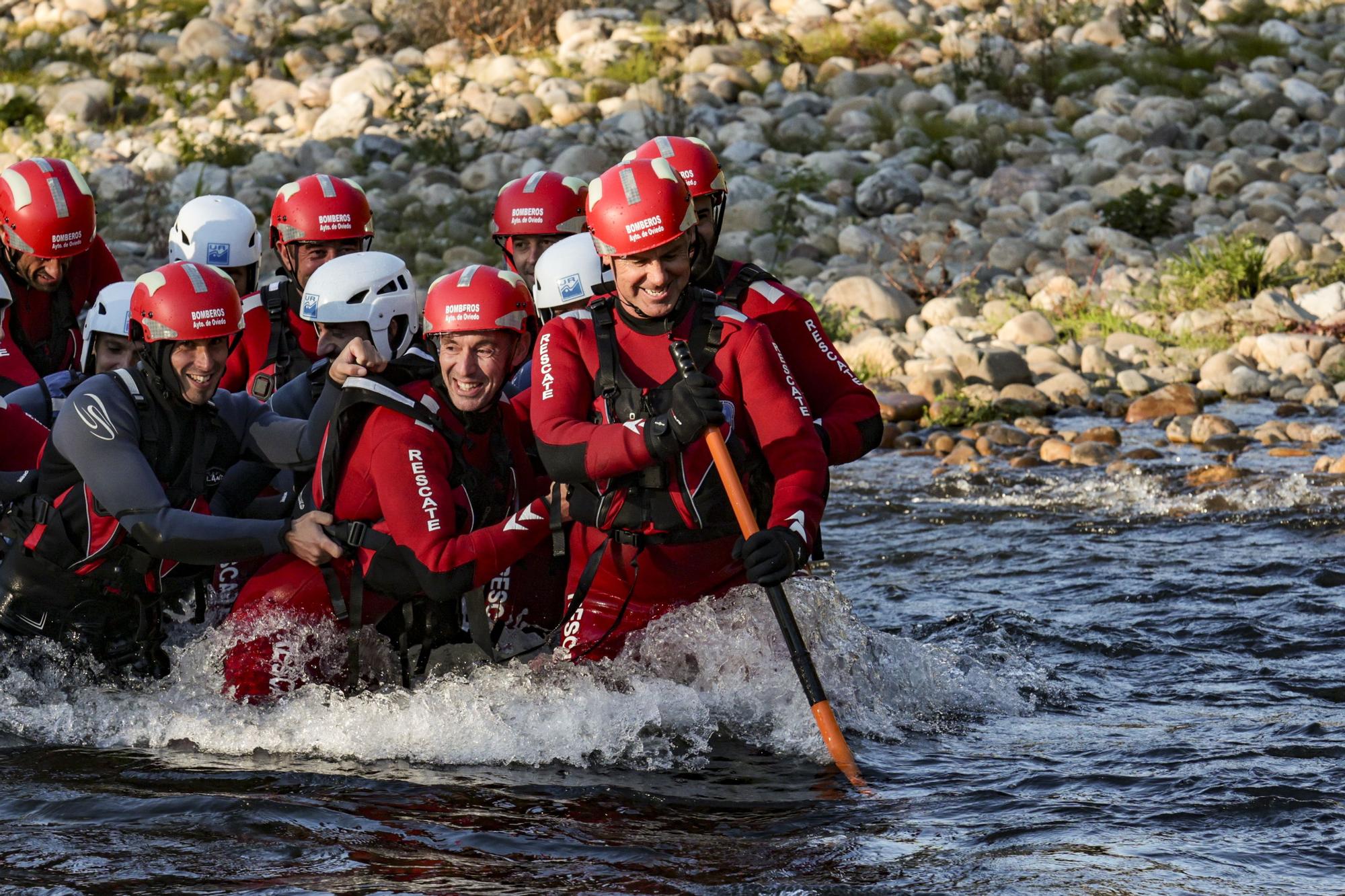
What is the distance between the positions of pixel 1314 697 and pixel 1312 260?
30.0 feet

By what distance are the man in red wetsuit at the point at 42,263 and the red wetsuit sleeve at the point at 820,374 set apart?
11.6ft

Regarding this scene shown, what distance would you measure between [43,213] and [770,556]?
14.1 ft

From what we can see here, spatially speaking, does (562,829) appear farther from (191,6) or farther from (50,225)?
(191,6)

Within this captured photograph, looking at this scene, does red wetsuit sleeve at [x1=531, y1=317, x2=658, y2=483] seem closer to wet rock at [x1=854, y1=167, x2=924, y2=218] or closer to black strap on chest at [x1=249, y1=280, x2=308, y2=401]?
black strap on chest at [x1=249, y1=280, x2=308, y2=401]

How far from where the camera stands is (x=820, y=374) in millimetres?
6359

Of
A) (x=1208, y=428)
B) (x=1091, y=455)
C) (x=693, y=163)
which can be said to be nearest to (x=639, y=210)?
(x=693, y=163)

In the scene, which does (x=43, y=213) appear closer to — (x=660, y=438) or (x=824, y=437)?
(x=660, y=438)

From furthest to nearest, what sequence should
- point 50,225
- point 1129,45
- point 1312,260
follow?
point 1129,45
point 1312,260
point 50,225

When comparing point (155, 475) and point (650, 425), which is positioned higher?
point (650, 425)

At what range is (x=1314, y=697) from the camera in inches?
257

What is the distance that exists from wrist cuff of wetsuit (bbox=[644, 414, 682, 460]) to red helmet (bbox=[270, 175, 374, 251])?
2.98 metres

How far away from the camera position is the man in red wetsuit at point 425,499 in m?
5.79

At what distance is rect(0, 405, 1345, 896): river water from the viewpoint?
4.84 meters

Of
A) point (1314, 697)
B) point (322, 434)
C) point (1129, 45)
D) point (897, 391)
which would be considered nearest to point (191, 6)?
point (1129, 45)
